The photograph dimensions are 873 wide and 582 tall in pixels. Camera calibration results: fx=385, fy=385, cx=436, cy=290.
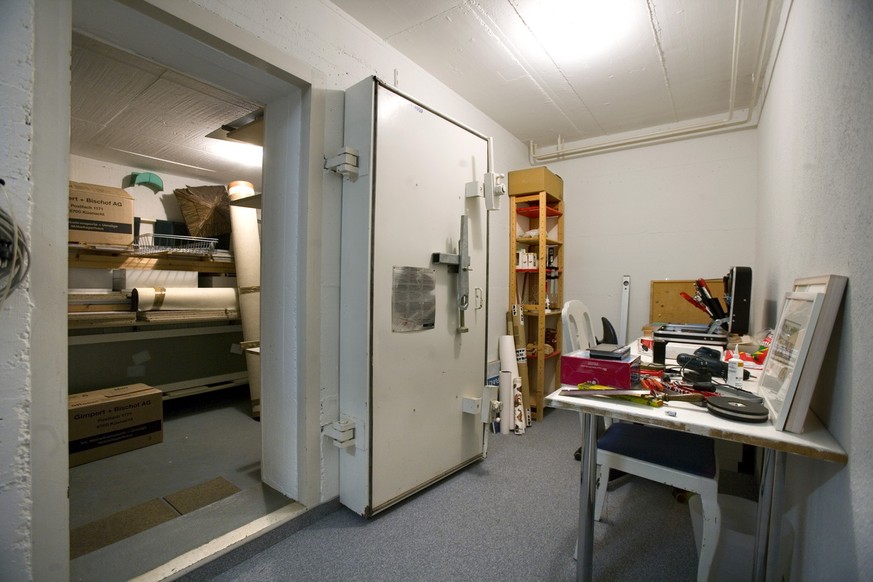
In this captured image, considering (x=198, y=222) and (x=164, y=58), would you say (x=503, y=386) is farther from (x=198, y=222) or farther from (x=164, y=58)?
(x=198, y=222)

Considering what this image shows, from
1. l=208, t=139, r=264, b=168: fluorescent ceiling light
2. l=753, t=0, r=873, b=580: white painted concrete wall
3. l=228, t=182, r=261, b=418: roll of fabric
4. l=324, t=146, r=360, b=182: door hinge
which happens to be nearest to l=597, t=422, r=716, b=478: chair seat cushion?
l=753, t=0, r=873, b=580: white painted concrete wall

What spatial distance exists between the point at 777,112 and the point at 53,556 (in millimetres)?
3620

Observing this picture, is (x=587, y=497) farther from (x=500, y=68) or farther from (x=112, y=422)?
(x=112, y=422)

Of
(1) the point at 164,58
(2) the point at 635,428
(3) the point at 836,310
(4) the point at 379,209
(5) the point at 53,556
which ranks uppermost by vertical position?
(1) the point at 164,58

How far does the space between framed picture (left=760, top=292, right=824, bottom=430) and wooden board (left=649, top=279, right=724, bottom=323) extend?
6.96 feet

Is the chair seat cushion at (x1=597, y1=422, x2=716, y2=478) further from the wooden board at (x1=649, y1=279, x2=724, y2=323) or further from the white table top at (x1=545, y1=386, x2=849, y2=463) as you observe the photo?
the wooden board at (x1=649, y1=279, x2=724, y2=323)

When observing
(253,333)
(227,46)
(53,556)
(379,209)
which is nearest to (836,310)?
(379,209)

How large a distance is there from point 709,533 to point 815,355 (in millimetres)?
672

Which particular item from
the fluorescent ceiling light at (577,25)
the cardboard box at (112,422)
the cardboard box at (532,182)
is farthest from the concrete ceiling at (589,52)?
the cardboard box at (112,422)

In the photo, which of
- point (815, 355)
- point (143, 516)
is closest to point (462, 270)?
point (815, 355)

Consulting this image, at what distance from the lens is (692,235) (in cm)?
338

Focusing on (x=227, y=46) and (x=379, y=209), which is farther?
(x=379, y=209)

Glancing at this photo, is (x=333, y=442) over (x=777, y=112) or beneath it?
beneath

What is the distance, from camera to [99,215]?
2.86 metres
